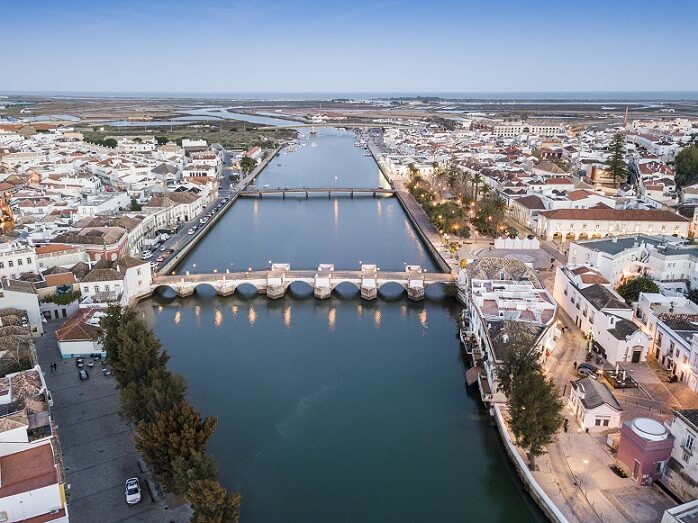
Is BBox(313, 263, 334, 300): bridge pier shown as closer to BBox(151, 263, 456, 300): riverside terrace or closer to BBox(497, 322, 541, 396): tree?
BBox(151, 263, 456, 300): riverside terrace

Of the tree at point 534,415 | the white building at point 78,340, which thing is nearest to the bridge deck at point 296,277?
the white building at point 78,340

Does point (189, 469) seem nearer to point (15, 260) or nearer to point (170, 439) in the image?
point (170, 439)

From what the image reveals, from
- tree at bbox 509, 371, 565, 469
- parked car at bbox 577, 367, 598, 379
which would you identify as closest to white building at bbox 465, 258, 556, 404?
parked car at bbox 577, 367, 598, 379

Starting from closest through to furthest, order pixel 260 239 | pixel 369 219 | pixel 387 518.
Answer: pixel 387 518, pixel 260 239, pixel 369 219

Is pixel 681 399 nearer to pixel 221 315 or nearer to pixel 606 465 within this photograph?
pixel 606 465

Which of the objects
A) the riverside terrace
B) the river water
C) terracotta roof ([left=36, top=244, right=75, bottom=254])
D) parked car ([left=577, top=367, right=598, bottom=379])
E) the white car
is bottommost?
the river water

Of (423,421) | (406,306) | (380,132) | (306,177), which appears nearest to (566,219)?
(406,306)
